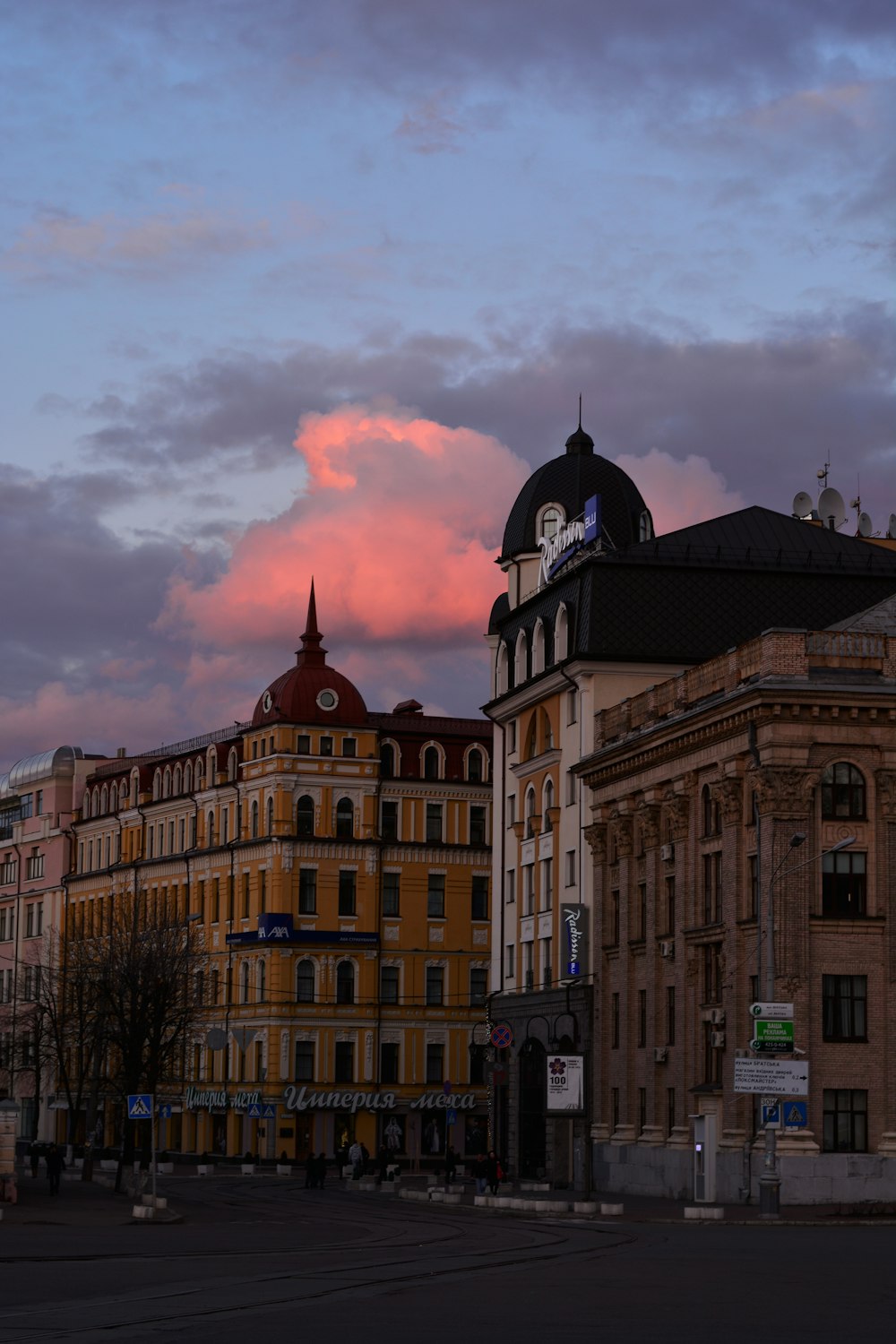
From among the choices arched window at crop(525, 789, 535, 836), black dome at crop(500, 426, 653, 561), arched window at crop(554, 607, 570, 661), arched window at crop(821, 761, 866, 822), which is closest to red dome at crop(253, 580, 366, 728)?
black dome at crop(500, 426, 653, 561)

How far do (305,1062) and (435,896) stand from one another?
1116 cm

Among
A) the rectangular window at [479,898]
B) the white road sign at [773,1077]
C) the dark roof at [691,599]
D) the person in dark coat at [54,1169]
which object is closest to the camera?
the white road sign at [773,1077]

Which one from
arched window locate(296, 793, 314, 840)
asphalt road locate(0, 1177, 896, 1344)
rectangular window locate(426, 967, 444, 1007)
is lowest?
asphalt road locate(0, 1177, 896, 1344)

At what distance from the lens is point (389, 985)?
108 m

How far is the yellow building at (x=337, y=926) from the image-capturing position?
4124 inches

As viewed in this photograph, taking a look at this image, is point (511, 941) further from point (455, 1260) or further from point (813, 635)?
point (455, 1260)

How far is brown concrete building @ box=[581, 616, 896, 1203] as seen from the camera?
2286 inches

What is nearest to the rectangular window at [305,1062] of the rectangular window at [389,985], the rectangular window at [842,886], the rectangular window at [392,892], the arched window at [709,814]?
the rectangular window at [389,985]

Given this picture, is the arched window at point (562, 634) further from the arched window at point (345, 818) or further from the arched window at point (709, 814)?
the arched window at point (345, 818)

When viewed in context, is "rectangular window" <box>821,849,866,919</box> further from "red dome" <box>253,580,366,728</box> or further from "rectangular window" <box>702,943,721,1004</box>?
"red dome" <box>253,580,366,728</box>

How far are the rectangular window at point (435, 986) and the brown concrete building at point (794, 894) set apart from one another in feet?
140

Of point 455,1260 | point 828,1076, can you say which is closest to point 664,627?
point 828,1076

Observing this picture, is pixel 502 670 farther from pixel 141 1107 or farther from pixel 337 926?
pixel 141 1107

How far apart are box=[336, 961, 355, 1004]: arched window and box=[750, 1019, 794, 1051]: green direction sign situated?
56487mm
